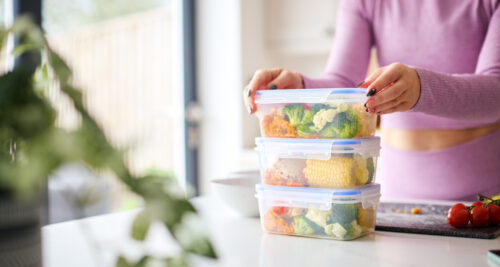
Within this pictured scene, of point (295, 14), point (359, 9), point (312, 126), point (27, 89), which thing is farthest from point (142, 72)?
point (27, 89)

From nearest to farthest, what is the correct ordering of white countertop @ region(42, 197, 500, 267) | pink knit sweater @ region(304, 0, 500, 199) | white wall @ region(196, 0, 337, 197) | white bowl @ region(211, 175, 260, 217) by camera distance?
white countertop @ region(42, 197, 500, 267), white bowl @ region(211, 175, 260, 217), pink knit sweater @ region(304, 0, 500, 199), white wall @ region(196, 0, 337, 197)

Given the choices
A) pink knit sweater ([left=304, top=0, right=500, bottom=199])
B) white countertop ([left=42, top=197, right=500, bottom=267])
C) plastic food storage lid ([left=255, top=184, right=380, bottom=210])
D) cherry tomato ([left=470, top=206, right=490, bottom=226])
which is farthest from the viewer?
pink knit sweater ([left=304, top=0, right=500, bottom=199])

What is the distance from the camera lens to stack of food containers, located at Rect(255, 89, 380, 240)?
95cm

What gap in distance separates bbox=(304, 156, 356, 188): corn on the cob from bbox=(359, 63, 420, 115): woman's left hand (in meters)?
0.11

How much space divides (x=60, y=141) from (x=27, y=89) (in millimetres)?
99

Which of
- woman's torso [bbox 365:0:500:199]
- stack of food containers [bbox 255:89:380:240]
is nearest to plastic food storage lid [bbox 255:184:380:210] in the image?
stack of food containers [bbox 255:89:380:240]

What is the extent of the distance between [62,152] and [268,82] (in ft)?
3.11

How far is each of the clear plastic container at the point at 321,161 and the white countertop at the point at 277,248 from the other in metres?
0.11

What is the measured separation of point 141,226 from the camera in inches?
12.2

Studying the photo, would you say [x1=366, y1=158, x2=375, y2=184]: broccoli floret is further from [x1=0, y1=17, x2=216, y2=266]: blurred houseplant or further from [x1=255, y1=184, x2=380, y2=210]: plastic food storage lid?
[x1=0, y1=17, x2=216, y2=266]: blurred houseplant

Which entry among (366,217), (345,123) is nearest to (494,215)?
(366,217)

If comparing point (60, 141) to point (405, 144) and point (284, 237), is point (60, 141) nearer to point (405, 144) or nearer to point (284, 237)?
point (284, 237)

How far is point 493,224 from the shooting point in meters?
1.08

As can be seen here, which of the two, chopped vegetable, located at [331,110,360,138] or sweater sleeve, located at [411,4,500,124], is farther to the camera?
sweater sleeve, located at [411,4,500,124]
